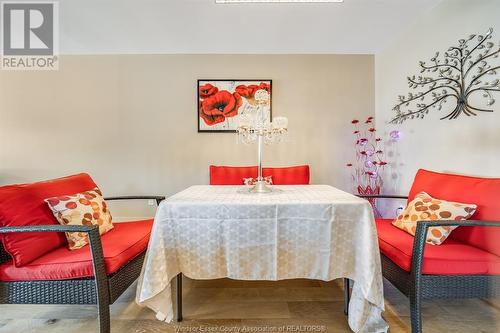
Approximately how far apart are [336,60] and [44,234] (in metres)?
3.43

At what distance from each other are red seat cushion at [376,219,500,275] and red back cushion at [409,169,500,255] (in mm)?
57

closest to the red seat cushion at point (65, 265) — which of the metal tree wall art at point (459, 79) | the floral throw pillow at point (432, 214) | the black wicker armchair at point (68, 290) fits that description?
the black wicker armchair at point (68, 290)

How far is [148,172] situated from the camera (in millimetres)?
3363

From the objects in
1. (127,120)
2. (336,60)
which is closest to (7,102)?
(127,120)

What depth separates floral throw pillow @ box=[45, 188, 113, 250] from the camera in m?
1.56

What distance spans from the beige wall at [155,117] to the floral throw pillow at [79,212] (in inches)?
60.9

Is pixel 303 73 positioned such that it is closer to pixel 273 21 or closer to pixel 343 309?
pixel 273 21

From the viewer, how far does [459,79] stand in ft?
6.75

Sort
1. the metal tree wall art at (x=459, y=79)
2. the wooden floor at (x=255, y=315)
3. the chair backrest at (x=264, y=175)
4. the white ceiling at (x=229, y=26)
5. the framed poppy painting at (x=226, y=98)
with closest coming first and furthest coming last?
the wooden floor at (x=255, y=315), the metal tree wall art at (x=459, y=79), the white ceiling at (x=229, y=26), the chair backrest at (x=264, y=175), the framed poppy painting at (x=226, y=98)

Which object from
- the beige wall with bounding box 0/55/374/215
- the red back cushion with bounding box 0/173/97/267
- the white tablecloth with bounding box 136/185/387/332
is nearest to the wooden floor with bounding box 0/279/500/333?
the white tablecloth with bounding box 136/185/387/332

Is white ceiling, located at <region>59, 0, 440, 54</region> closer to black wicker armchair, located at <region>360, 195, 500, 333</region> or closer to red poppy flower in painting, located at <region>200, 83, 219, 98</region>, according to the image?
red poppy flower in painting, located at <region>200, 83, 219, 98</region>

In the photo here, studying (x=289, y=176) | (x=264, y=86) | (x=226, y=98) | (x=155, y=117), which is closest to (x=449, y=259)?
(x=289, y=176)

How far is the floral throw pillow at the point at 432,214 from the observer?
5.07 ft

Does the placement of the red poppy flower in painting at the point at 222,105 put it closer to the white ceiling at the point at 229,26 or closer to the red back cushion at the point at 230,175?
the white ceiling at the point at 229,26
